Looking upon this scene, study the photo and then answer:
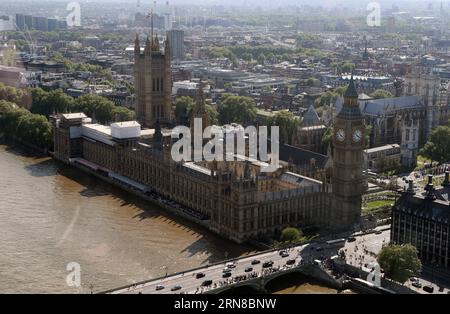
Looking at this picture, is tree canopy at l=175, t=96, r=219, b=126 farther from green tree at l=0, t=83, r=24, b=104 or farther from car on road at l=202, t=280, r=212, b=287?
car on road at l=202, t=280, r=212, b=287

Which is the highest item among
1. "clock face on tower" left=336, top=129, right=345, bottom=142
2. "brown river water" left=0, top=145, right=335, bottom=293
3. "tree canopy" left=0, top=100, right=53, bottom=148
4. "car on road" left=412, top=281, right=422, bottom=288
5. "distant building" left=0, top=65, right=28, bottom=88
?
"clock face on tower" left=336, top=129, right=345, bottom=142

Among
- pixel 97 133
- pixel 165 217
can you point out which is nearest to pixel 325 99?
pixel 97 133

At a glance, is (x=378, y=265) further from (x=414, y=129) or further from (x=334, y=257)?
(x=414, y=129)

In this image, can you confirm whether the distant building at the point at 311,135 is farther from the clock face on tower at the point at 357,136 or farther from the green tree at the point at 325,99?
the clock face on tower at the point at 357,136

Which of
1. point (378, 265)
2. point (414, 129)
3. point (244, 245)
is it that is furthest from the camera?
point (414, 129)

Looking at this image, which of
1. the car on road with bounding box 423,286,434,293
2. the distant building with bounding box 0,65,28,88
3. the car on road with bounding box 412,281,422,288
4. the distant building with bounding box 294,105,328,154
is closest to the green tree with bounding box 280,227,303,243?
the car on road with bounding box 412,281,422,288
